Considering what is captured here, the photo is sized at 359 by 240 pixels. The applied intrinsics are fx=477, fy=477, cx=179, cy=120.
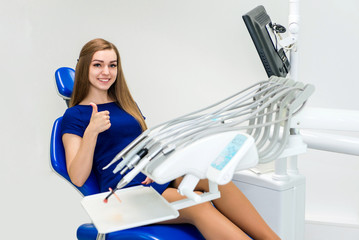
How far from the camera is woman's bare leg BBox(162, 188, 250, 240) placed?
1.51 meters

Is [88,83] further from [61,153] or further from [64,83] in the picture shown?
[61,153]

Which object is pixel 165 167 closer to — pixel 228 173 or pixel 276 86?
pixel 228 173

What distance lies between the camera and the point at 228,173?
3.69 ft

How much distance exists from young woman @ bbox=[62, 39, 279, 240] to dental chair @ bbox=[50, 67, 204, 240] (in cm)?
4

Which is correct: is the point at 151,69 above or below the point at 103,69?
below

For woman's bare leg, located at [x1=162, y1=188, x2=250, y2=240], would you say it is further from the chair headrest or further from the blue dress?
the chair headrest

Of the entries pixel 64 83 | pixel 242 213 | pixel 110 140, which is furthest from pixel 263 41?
pixel 64 83

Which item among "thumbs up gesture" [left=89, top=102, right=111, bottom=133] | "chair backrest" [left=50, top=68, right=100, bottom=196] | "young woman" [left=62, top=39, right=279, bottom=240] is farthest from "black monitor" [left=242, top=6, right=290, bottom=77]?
"chair backrest" [left=50, top=68, right=100, bottom=196]

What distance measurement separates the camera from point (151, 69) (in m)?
3.02

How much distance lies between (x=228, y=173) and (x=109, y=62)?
1.02 meters

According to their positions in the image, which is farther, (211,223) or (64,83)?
(64,83)

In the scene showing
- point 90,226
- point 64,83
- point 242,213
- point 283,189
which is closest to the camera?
point 242,213

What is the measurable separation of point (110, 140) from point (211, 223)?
1.98 feet

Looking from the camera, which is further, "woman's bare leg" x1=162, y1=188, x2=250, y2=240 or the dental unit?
"woman's bare leg" x1=162, y1=188, x2=250, y2=240
